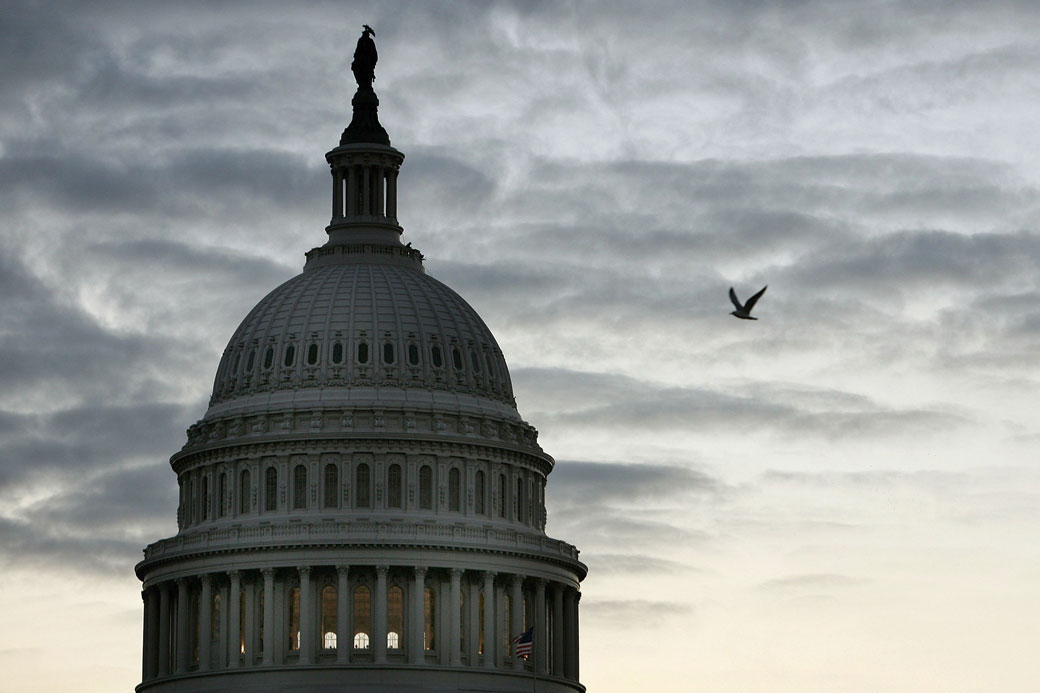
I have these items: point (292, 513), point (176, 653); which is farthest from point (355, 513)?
point (176, 653)

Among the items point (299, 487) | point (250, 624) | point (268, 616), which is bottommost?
point (250, 624)

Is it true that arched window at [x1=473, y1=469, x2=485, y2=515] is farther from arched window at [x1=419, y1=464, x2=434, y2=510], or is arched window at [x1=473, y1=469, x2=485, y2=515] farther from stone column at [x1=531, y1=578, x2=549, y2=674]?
stone column at [x1=531, y1=578, x2=549, y2=674]

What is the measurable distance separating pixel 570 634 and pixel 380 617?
15102mm

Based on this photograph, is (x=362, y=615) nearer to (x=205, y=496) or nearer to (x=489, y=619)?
(x=489, y=619)

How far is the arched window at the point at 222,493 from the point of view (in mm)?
173750

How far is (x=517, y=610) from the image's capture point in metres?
172

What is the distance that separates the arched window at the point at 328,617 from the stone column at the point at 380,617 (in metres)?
2.52

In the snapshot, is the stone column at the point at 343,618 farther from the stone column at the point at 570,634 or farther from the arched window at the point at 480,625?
the stone column at the point at 570,634

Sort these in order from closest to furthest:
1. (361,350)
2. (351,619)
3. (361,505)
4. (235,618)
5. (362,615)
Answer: (351,619), (235,618), (362,615), (361,505), (361,350)

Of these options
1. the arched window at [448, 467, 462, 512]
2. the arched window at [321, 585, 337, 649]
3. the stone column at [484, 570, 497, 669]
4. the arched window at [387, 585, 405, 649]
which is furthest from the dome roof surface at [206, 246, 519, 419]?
the arched window at [387, 585, 405, 649]

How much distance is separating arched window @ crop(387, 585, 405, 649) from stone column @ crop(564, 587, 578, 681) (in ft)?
41.7

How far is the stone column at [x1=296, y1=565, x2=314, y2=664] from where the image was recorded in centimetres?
16650

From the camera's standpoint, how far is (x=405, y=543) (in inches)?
6624

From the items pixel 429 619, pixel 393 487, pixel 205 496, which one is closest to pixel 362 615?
pixel 429 619
